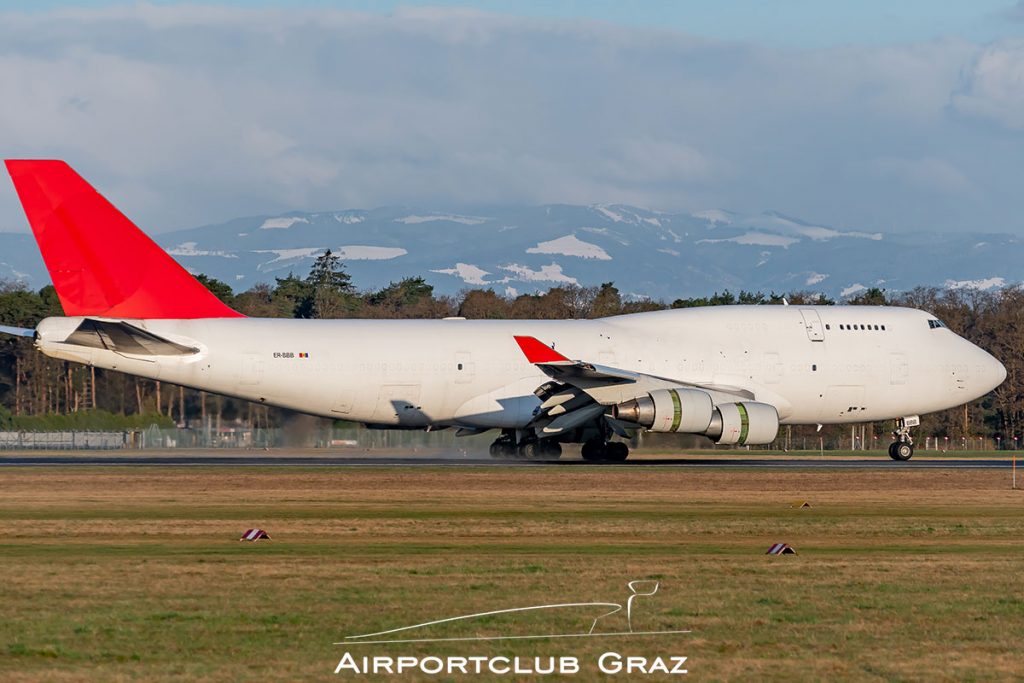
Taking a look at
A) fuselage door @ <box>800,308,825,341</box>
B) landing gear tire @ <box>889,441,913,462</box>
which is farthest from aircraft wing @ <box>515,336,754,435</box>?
landing gear tire @ <box>889,441,913,462</box>

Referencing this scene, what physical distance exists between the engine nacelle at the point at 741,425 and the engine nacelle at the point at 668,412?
0.98 feet

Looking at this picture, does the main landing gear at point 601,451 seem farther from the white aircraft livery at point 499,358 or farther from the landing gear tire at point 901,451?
the landing gear tire at point 901,451

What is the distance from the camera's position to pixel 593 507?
80.6 feet

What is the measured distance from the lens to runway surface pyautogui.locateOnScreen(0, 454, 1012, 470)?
37.5 metres

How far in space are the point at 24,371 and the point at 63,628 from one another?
61.8 metres

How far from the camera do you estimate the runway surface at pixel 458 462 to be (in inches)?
1478

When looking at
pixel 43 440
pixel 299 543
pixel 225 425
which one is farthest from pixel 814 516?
pixel 43 440

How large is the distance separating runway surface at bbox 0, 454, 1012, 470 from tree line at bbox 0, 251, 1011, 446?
2.81m

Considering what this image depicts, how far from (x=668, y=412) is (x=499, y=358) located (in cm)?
497

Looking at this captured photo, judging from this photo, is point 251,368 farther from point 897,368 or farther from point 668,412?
point 897,368

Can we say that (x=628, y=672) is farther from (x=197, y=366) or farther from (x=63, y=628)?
(x=197, y=366)

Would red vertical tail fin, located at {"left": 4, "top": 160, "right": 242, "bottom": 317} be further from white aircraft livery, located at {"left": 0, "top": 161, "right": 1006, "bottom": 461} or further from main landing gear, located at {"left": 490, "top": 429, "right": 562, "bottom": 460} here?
main landing gear, located at {"left": 490, "top": 429, "right": 562, "bottom": 460}

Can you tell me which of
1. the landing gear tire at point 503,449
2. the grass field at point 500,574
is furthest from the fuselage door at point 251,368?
the grass field at point 500,574

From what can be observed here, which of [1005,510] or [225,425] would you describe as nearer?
[1005,510]
